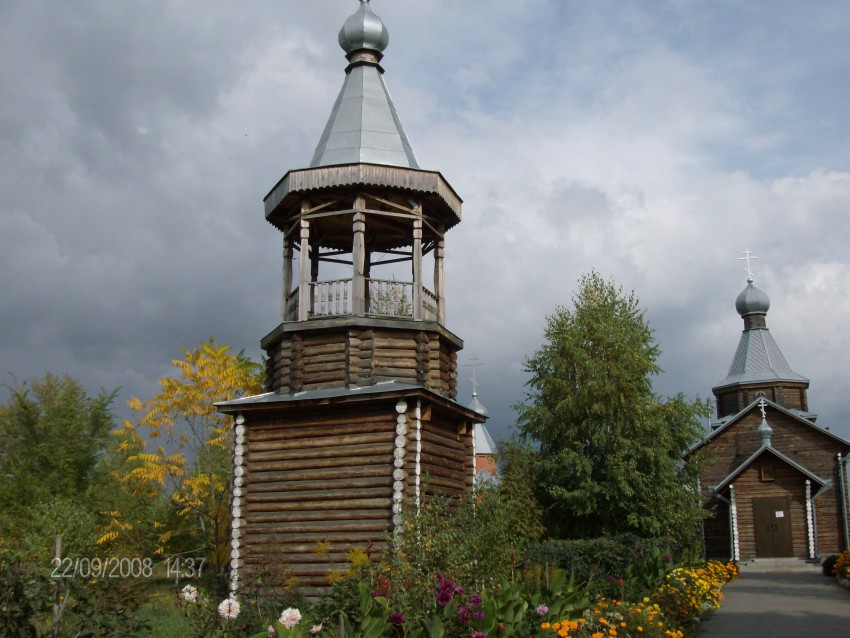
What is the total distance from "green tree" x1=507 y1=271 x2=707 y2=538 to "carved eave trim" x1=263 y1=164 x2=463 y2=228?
9.34 metres

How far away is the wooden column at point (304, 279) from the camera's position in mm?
15789

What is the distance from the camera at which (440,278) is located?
16.9 meters

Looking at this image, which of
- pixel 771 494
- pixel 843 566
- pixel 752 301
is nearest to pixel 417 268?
pixel 843 566

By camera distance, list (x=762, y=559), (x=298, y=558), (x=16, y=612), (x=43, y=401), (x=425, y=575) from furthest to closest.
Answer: (x=762, y=559) → (x=43, y=401) → (x=298, y=558) → (x=425, y=575) → (x=16, y=612)

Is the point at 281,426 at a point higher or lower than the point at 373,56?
lower

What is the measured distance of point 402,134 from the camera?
57.3 feet

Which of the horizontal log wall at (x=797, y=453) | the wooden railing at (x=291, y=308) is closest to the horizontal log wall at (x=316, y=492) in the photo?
the wooden railing at (x=291, y=308)

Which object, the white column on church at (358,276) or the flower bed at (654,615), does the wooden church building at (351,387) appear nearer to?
the white column on church at (358,276)

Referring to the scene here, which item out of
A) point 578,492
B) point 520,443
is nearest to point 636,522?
point 578,492

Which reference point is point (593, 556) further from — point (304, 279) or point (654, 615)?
point (304, 279)

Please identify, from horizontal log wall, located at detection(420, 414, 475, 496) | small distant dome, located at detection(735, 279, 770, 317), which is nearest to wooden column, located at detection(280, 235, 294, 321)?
horizontal log wall, located at detection(420, 414, 475, 496)

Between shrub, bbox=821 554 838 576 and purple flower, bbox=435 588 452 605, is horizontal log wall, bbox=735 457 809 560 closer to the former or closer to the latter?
shrub, bbox=821 554 838 576

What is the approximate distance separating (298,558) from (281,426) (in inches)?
92.8

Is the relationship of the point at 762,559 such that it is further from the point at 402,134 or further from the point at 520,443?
the point at 402,134
